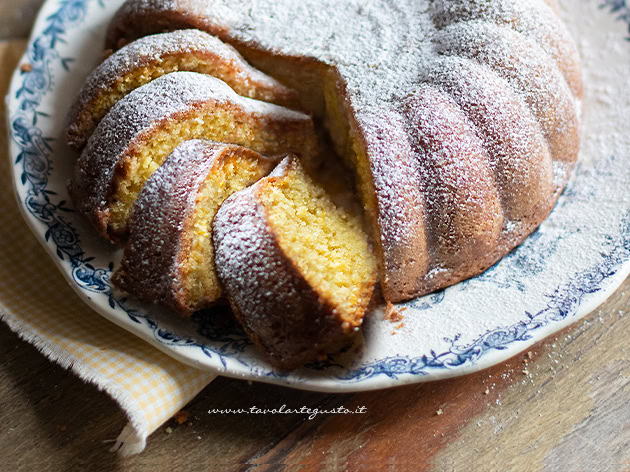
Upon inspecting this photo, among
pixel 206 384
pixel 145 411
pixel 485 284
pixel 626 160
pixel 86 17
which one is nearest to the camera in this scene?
pixel 145 411

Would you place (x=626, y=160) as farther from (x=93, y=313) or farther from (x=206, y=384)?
(x=93, y=313)

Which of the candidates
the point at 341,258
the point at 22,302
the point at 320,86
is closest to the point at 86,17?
the point at 320,86

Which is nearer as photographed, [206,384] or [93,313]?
[206,384]

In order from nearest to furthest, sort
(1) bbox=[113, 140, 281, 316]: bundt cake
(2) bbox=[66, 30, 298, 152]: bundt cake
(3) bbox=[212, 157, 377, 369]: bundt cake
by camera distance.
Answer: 1. (3) bbox=[212, 157, 377, 369]: bundt cake
2. (1) bbox=[113, 140, 281, 316]: bundt cake
3. (2) bbox=[66, 30, 298, 152]: bundt cake

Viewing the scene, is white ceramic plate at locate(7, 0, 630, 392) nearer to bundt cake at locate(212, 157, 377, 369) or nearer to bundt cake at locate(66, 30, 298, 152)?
bundt cake at locate(212, 157, 377, 369)

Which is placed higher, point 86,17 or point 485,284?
point 86,17

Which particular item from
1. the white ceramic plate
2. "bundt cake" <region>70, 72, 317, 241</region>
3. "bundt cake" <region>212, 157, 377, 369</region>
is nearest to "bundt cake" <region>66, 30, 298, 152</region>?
"bundt cake" <region>70, 72, 317, 241</region>

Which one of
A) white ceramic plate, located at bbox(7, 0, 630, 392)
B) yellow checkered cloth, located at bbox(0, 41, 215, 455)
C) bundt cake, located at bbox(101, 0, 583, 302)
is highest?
bundt cake, located at bbox(101, 0, 583, 302)
